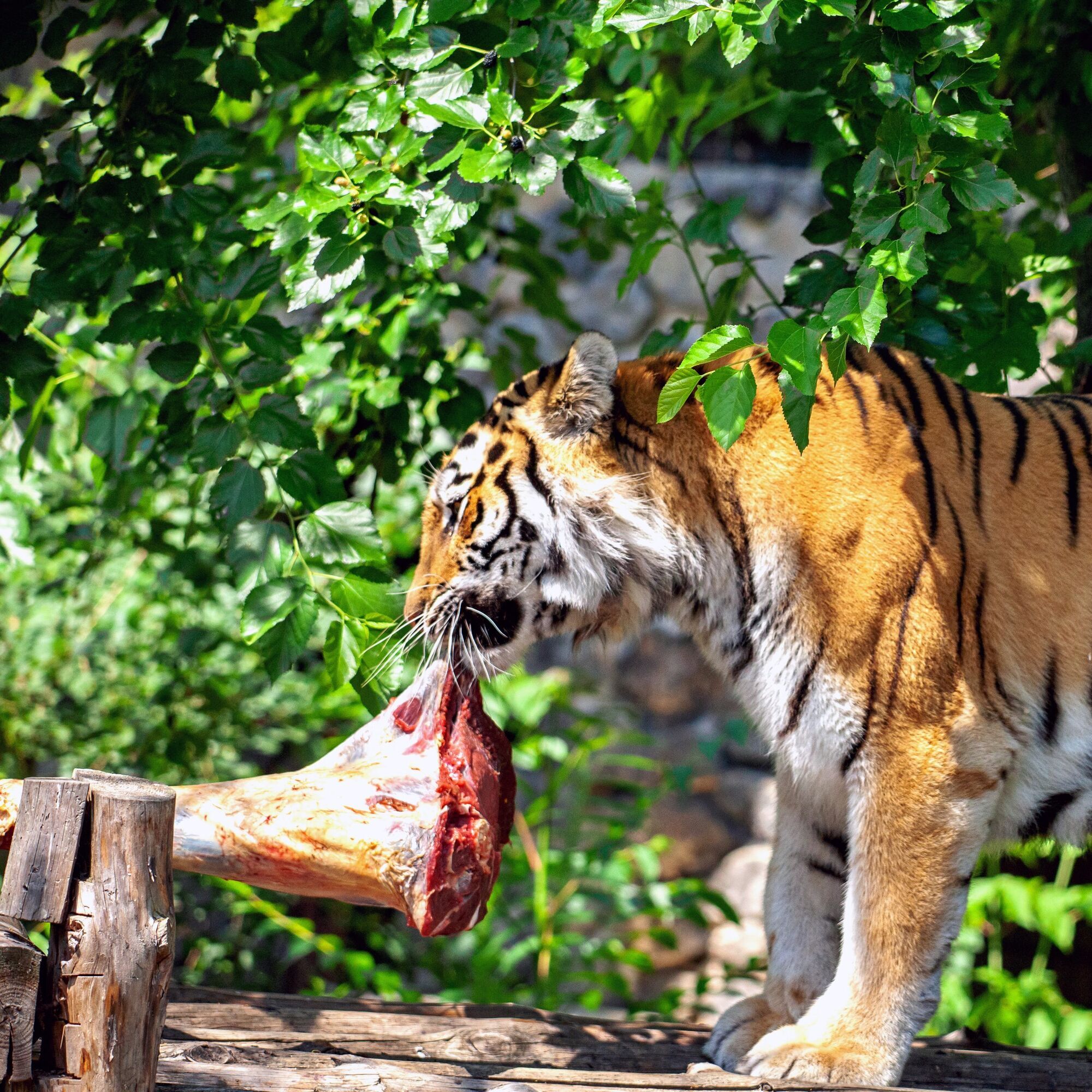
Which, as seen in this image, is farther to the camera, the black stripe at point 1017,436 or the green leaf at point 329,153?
the black stripe at point 1017,436

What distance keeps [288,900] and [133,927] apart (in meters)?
2.73

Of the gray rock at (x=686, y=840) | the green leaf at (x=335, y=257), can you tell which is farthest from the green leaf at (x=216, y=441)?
the gray rock at (x=686, y=840)

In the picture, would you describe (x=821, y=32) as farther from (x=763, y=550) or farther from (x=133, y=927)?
(x=133, y=927)

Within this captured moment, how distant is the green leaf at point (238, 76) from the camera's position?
2.27 metres

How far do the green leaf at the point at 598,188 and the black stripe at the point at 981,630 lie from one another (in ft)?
2.66

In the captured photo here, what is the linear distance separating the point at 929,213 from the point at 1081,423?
2.39 ft

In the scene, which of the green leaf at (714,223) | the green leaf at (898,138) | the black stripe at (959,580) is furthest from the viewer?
the green leaf at (714,223)

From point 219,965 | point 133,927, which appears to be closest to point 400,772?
point 133,927

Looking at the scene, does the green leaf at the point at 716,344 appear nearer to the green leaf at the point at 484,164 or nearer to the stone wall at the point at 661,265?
the green leaf at the point at 484,164

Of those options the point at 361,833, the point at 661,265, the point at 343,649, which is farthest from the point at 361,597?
the point at 661,265

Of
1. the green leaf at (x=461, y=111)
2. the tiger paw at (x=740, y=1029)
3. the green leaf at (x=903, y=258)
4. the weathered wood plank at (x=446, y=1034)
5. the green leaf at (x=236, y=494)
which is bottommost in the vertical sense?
the weathered wood plank at (x=446, y=1034)

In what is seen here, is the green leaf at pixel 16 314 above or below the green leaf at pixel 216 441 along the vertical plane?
above

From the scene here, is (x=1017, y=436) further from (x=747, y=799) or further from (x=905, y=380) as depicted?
(x=747, y=799)

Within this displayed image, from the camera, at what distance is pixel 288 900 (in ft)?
13.2
